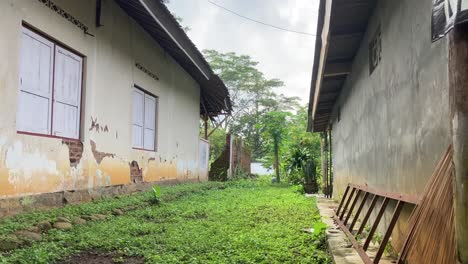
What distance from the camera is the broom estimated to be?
1760 mm

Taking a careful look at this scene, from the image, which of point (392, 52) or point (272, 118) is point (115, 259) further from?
point (272, 118)

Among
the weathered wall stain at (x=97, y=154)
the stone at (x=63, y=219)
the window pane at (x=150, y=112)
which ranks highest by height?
the window pane at (x=150, y=112)

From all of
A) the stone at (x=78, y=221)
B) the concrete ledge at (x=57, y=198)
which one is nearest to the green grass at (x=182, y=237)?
the stone at (x=78, y=221)

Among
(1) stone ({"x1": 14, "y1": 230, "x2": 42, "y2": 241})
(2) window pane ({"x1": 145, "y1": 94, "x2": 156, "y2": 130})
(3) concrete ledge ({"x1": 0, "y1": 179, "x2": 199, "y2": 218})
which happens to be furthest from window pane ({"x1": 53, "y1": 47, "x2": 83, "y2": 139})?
(2) window pane ({"x1": 145, "y1": 94, "x2": 156, "y2": 130})

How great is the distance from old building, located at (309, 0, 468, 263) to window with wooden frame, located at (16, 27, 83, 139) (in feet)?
12.3

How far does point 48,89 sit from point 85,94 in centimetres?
93

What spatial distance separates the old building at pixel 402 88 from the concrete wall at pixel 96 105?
3688mm

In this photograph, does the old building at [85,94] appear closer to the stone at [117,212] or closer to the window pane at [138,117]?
the window pane at [138,117]

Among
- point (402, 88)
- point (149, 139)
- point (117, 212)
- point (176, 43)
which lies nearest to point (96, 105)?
point (117, 212)

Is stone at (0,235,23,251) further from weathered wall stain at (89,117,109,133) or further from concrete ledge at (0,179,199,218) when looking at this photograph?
weathered wall stain at (89,117,109,133)

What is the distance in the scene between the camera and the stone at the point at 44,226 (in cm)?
406

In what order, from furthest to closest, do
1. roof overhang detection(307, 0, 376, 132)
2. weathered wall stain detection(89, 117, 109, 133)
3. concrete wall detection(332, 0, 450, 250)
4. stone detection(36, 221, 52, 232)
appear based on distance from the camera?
weathered wall stain detection(89, 117, 109, 133) → roof overhang detection(307, 0, 376, 132) → stone detection(36, 221, 52, 232) → concrete wall detection(332, 0, 450, 250)

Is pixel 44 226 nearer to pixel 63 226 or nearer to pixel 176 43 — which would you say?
pixel 63 226

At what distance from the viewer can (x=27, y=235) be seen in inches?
145
